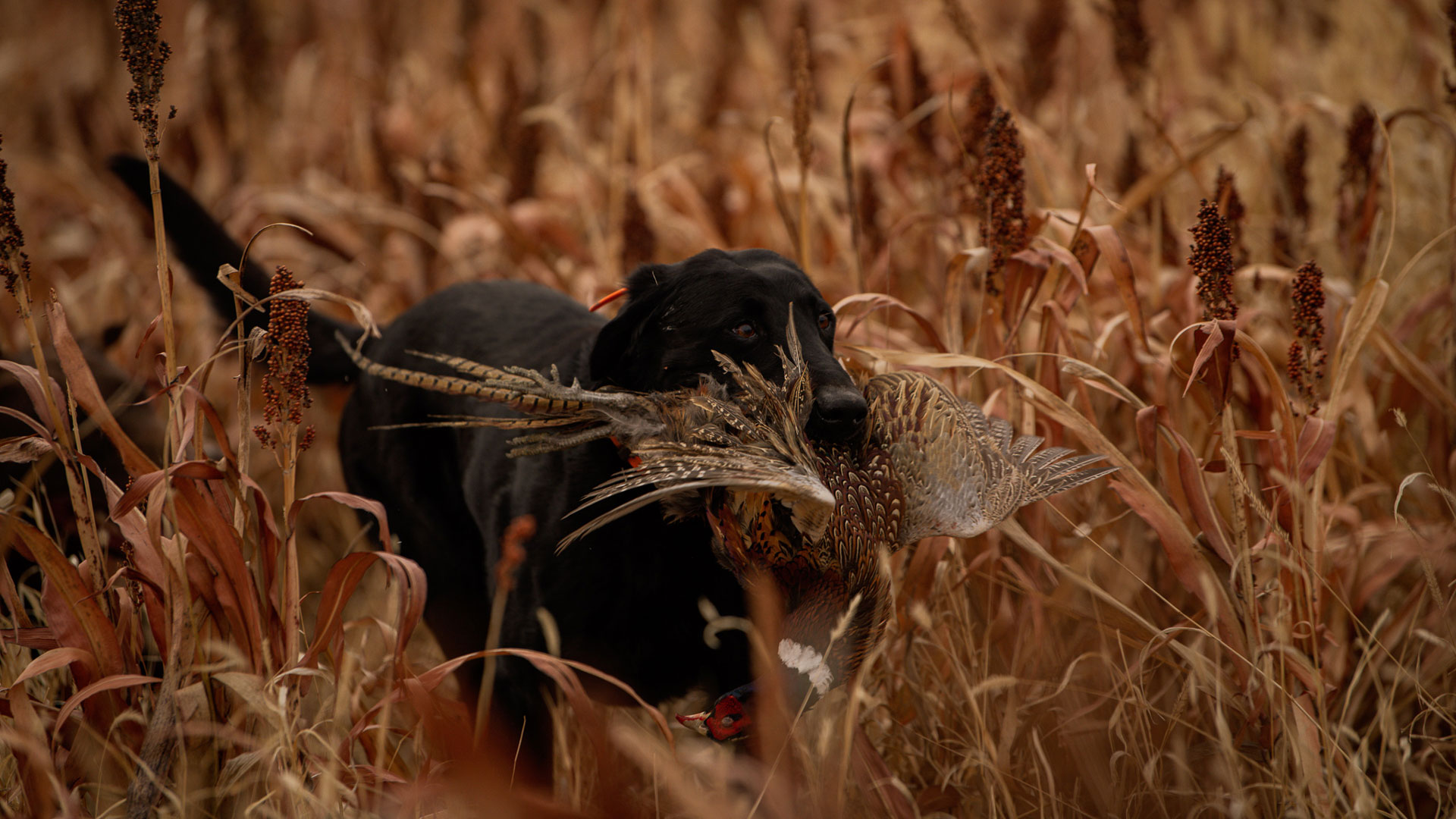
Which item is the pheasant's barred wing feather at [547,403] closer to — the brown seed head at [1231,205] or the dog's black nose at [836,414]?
the dog's black nose at [836,414]

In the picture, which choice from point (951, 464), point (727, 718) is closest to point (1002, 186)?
point (951, 464)

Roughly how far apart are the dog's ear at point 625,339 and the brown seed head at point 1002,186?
25.7 inches

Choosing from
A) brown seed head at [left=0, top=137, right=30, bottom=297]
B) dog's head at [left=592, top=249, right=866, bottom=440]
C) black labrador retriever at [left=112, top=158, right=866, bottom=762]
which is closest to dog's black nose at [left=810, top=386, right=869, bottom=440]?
black labrador retriever at [left=112, top=158, right=866, bottom=762]

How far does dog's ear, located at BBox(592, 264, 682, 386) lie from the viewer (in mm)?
2084

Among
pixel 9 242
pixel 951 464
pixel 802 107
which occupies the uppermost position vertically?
pixel 9 242

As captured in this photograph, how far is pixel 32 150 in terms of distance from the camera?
6617mm

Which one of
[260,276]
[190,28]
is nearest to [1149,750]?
[260,276]

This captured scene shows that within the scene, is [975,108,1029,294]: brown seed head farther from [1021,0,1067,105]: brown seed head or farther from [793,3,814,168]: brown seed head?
[1021,0,1067,105]: brown seed head

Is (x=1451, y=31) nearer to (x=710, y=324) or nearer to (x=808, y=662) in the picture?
(x=710, y=324)

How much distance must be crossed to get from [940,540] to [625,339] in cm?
76

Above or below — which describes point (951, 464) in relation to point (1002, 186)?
below

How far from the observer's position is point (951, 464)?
65.3 inches

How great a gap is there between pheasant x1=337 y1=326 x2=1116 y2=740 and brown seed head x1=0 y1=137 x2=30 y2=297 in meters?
0.55

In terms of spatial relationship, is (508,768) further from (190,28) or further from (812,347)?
(190,28)
